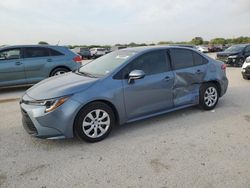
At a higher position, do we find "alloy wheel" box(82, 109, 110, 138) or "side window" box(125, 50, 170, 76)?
"side window" box(125, 50, 170, 76)

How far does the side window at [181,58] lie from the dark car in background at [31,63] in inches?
191

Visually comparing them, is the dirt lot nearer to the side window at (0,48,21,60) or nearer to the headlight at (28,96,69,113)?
the headlight at (28,96,69,113)

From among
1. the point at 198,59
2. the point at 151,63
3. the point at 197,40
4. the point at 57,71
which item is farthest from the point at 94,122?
the point at 197,40

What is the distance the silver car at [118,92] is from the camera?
12.2 feet

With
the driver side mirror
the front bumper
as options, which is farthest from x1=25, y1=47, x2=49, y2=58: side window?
the driver side mirror

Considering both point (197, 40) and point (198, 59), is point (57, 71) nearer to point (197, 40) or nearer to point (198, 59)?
point (198, 59)

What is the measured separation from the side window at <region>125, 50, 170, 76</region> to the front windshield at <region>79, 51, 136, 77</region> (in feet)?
0.63

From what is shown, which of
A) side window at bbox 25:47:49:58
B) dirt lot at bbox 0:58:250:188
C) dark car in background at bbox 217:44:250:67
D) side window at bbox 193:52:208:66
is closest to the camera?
dirt lot at bbox 0:58:250:188

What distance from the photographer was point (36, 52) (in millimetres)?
8453

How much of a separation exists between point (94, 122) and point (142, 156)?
3.12 ft

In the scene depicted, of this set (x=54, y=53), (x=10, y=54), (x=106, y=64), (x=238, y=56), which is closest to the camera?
(x=106, y=64)

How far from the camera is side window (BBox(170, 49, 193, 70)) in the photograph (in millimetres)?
4942

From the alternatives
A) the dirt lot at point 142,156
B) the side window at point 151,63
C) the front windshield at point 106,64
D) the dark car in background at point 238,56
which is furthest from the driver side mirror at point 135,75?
the dark car in background at point 238,56

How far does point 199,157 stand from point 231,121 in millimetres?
1772
